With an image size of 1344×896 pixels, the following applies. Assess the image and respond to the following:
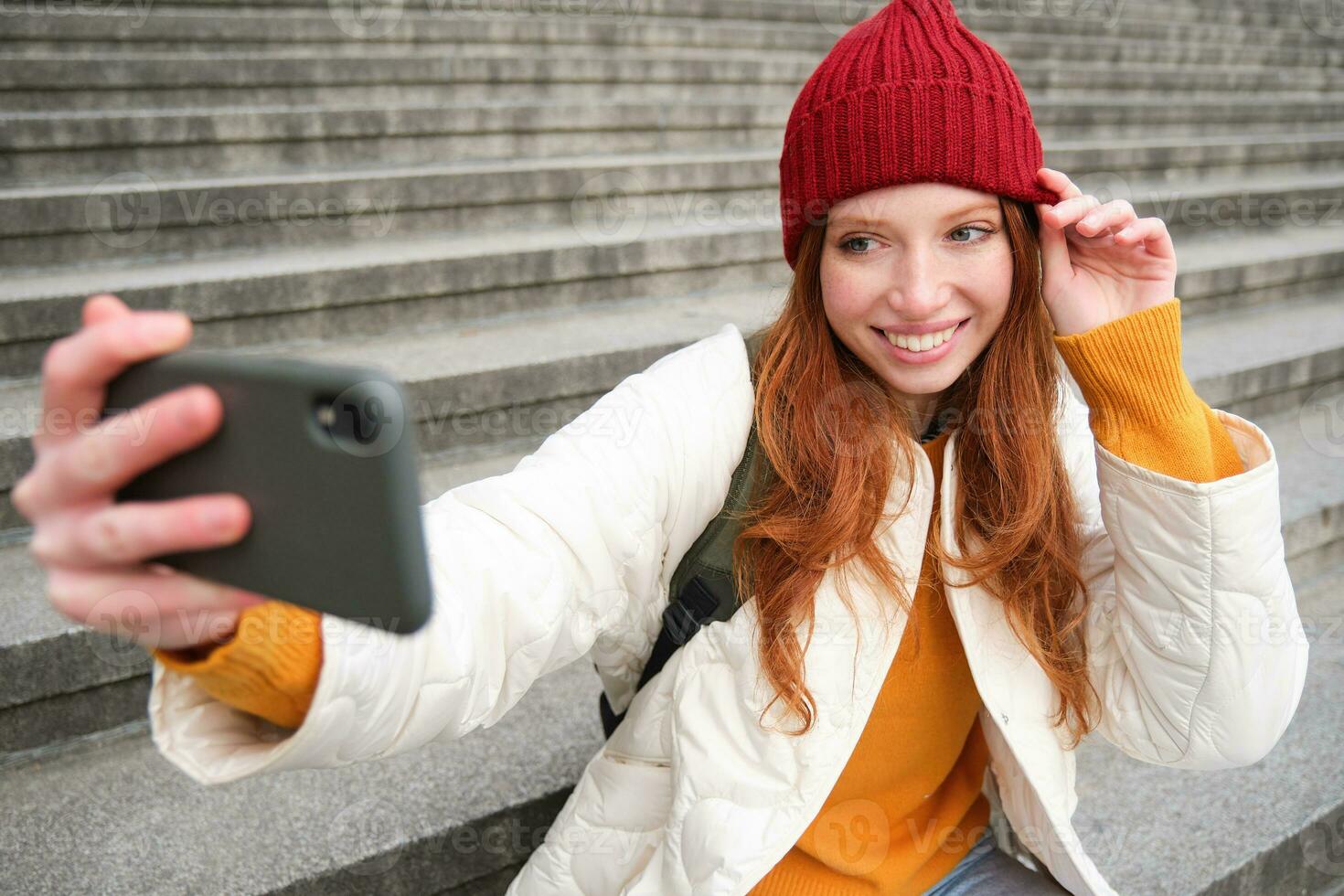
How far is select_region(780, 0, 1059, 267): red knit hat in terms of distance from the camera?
53.6 inches

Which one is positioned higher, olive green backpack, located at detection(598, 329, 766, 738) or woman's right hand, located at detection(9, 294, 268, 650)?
woman's right hand, located at detection(9, 294, 268, 650)

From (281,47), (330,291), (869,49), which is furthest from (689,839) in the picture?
(281,47)

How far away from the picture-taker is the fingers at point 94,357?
2.02 ft

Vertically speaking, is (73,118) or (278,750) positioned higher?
(73,118)

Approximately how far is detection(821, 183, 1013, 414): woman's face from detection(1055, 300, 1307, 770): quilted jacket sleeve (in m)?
0.14

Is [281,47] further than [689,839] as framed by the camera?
Yes

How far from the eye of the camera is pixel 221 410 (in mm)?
612

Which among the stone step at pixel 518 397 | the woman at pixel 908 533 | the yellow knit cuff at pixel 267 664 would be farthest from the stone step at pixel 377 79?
the yellow knit cuff at pixel 267 664

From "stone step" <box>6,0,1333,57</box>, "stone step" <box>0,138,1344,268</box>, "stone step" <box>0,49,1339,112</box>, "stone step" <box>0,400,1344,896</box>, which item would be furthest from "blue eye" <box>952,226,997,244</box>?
"stone step" <box>6,0,1333,57</box>

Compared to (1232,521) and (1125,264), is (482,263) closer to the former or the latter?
(1125,264)

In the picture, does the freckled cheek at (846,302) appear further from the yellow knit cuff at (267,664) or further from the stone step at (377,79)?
the stone step at (377,79)

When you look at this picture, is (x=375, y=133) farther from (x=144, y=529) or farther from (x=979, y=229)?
(x=144, y=529)

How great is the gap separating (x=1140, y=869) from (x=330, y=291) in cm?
238

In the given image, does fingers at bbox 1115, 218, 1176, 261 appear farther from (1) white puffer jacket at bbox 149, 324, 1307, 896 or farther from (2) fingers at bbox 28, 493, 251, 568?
(2) fingers at bbox 28, 493, 251, 568
